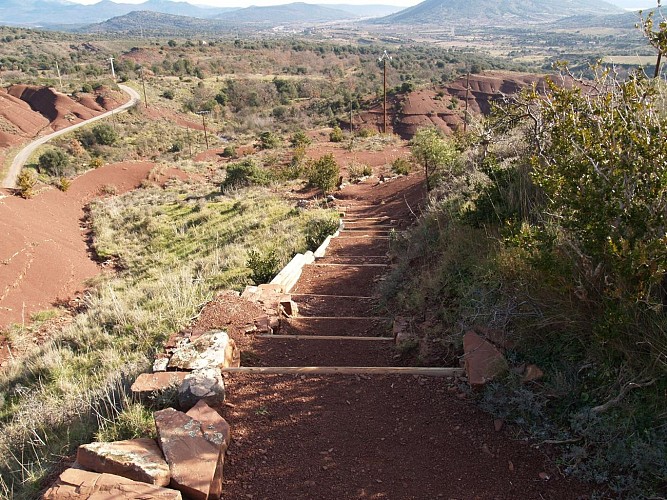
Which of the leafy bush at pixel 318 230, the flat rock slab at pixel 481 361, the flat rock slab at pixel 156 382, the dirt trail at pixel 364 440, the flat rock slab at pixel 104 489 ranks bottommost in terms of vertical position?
the leafy bush at pixel 318 230

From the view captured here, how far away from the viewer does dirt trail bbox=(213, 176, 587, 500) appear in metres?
3.18

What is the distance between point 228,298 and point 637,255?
4399 mm

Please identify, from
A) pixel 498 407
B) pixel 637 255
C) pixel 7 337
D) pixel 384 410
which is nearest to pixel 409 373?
pixel 384 410

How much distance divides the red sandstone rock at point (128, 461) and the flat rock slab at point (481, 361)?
2304 millimetres

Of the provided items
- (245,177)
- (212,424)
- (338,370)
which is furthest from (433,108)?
(212,424)

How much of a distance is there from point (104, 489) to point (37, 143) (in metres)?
43.8

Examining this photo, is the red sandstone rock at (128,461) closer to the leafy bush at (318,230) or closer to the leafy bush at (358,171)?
the leafy bush at (318,230)

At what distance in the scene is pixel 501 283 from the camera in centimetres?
461

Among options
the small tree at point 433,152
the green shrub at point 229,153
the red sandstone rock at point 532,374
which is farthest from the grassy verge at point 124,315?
the green shrub at point 229,153

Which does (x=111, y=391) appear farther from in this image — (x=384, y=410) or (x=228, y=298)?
(x=384, y=410)

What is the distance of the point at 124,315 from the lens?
804 centimetres

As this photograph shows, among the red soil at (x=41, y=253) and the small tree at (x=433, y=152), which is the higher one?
the small tree at (x=433, y=152)

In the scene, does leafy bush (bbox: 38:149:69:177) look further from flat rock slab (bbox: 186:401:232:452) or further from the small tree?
flat rock slab (bbox: 186:401:232:452)

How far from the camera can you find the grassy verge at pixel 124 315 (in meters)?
4.20
